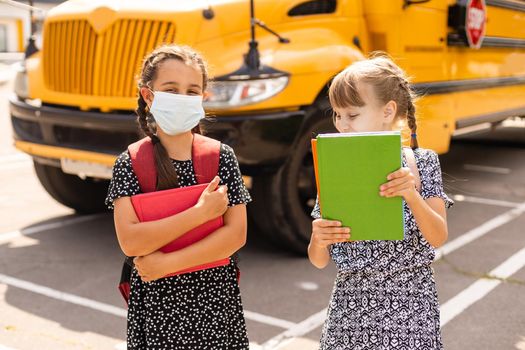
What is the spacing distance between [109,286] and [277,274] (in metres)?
0.92

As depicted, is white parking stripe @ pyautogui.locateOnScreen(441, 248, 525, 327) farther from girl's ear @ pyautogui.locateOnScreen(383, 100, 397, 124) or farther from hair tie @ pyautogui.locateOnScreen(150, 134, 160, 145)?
hair tie @ pyautogui.locateOnScreen(150, 134, 160, 145)

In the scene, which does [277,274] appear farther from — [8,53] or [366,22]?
[8,53]

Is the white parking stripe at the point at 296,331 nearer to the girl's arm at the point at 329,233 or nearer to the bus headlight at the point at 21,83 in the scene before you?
the girl's arm at the point at 329,233

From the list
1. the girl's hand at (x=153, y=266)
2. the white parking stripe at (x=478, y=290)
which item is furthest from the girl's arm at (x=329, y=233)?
the white parking stripe at (x=478, y=290)

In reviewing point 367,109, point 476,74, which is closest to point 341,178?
point 367,109

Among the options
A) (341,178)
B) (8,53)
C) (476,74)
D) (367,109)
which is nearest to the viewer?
(341,178)

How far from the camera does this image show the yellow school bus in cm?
399

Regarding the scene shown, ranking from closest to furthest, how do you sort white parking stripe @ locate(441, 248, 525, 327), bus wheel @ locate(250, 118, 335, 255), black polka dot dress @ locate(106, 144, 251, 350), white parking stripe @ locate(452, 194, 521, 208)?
black polka dot dress @ locate(106, 144, 251, 350) → white parking stripe @ locate(441, 248, 525, 327) → bus wheel @ locate(250, 118, 335, 255) → white parking stripe @ locate(452, 194, 521, 208)

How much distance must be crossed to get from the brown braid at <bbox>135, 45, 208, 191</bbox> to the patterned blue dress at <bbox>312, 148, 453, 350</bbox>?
0.50 metres

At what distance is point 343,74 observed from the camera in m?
1.90

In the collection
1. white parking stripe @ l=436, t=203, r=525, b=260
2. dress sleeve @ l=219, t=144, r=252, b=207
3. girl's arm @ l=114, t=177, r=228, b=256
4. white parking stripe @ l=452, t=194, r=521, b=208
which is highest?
dress sleeve @ l=219, t=144, r=252, b=207

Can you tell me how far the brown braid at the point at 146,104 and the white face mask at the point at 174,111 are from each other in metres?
0.06

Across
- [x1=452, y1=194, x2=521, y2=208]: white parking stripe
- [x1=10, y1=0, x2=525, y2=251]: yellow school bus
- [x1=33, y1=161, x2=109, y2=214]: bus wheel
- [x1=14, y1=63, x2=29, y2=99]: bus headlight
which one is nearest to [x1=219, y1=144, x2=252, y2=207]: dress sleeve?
[x1=10, y1=0, x2=525, y2=251]: yellow school bus

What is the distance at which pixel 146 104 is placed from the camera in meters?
2.12
